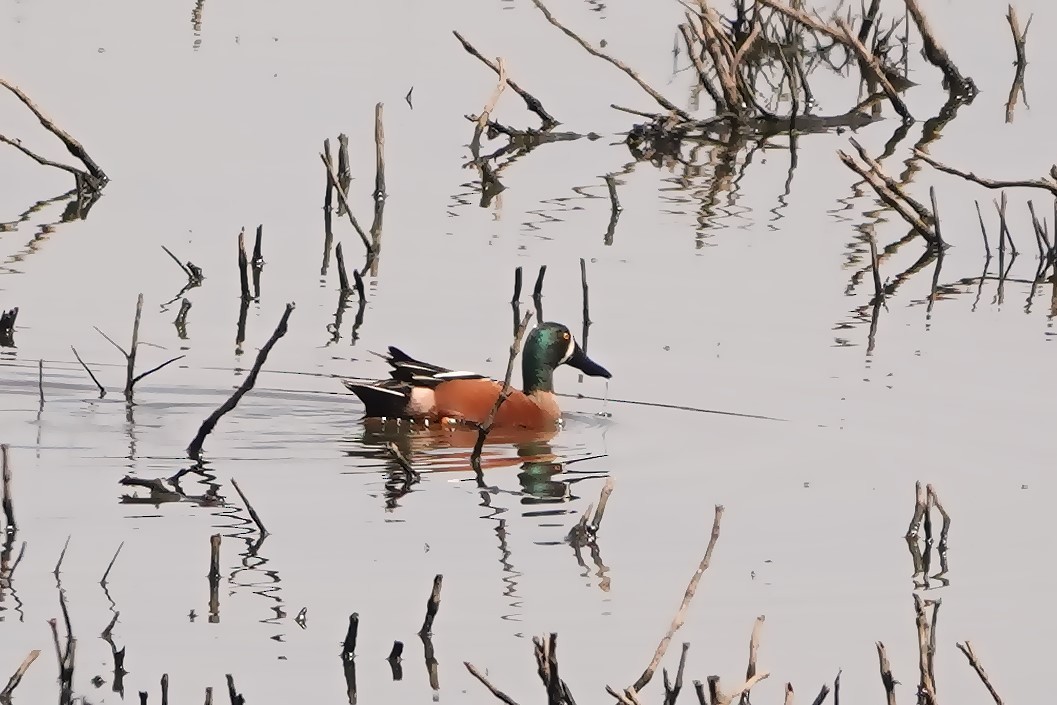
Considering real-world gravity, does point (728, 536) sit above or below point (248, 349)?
below

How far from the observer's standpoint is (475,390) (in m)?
10.2

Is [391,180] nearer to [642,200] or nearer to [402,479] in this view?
[642,200]

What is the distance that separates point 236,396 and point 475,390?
2.40m

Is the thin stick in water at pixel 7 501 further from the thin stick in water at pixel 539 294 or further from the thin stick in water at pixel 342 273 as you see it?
the thin stick in water at pixel 539 294

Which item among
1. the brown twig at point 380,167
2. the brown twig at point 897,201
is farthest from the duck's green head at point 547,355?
the brown twig at point 380,167

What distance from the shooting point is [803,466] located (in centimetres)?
920

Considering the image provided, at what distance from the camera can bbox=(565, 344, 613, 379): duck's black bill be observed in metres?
10.6

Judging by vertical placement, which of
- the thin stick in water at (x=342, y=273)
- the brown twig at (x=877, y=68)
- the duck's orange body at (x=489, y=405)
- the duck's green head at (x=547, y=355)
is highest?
the brown twig at (x=877, y=68)

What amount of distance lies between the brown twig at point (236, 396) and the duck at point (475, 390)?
4.14 ft

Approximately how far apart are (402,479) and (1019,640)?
2.98 metres

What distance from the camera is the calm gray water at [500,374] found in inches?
266

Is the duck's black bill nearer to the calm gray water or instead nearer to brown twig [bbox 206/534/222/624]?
the calm gray water

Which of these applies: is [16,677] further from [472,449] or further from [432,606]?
[472,449]

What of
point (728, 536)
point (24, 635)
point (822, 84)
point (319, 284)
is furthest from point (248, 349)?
point (822, 84)
